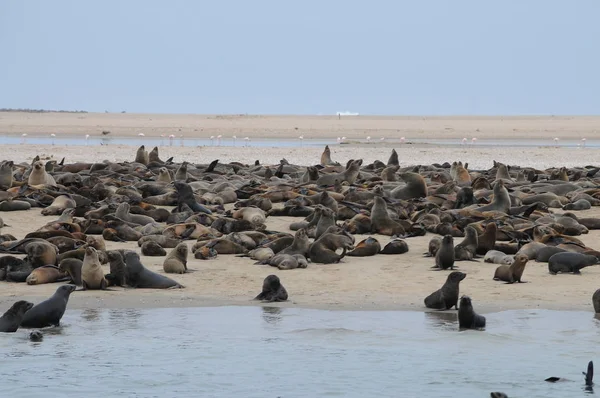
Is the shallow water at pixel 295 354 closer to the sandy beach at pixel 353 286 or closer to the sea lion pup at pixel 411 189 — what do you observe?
the sandy beach at pixel 353 286

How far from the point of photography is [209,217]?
12.6 m

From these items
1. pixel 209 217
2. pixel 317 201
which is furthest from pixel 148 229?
pixel 317 201

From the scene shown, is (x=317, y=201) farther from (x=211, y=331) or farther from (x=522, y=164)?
(x=522, y=164)

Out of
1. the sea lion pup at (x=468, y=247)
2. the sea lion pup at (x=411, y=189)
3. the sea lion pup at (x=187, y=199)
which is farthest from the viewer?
the sea lion pup at (x=411, y=189)

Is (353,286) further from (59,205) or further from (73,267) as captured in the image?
(59,205)

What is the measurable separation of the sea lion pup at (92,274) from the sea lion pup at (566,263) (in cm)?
426

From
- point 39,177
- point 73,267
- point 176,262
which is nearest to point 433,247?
point 176,262

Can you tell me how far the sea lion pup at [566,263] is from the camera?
993 cm

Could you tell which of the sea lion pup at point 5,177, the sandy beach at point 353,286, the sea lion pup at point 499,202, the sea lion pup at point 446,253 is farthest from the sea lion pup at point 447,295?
the sea lion pup at point 5,177

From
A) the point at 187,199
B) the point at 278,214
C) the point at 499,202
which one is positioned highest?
the point at 499,202

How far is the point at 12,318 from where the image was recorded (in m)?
7.61

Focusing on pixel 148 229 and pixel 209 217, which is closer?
pixel 148 229

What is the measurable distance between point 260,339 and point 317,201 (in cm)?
667

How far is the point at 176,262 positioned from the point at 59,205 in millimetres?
4627
